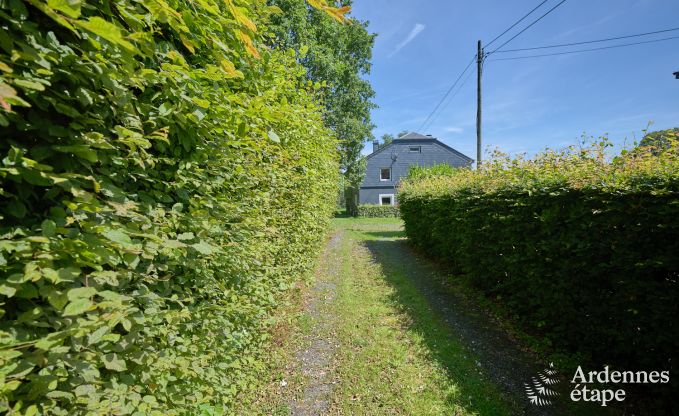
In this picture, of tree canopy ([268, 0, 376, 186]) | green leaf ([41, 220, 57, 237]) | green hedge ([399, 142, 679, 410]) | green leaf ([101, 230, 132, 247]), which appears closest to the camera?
green leaf ([41, 220, 57, 237])

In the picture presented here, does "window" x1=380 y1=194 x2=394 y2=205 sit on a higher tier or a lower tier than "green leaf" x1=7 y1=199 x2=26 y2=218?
higher

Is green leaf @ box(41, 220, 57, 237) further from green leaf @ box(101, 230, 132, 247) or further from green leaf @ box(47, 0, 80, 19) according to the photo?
green leaf @ box(47, 0, 80, 19)

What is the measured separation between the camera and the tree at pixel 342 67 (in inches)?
679

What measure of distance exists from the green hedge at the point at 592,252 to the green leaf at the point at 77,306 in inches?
167

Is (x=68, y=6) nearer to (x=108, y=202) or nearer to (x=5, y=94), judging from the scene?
(x=5, y=94)

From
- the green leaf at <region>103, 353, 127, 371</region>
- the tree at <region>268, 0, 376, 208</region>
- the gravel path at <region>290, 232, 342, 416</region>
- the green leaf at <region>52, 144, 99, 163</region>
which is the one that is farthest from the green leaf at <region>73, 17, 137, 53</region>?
the tree at <region>268, 0, 376, 208</region>

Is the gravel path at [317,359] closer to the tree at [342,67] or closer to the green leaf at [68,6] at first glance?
the green leaf at [68,6]

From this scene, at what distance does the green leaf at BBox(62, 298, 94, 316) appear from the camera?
1.03 m

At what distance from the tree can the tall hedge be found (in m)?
16.1

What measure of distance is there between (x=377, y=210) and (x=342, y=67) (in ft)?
51.0

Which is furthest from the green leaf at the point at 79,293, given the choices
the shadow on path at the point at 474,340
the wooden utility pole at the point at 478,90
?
the wooden utility pole at the point at 478,90

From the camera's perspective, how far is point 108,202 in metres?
1.18

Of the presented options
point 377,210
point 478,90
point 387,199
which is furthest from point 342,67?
point 387,199

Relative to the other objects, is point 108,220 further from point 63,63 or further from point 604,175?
point 604,175
